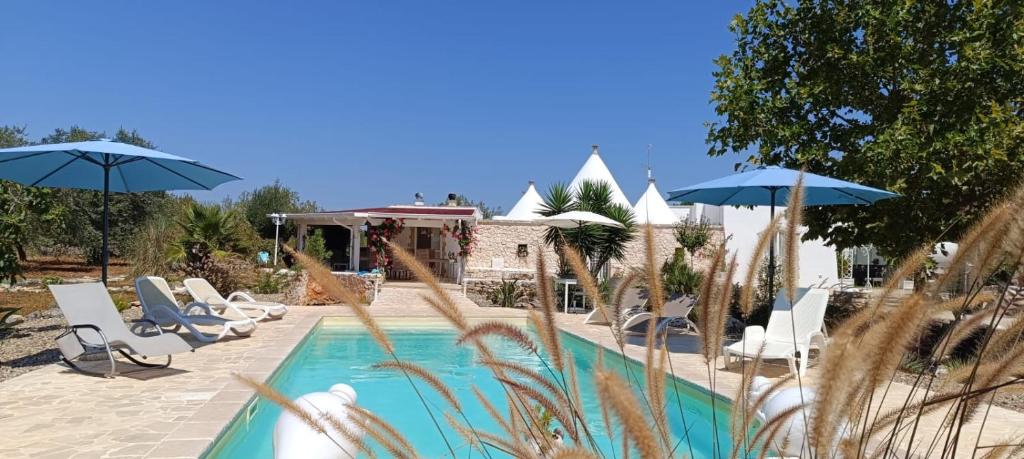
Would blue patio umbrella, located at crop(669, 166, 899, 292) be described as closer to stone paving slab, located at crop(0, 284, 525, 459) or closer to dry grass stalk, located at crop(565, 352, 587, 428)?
stone paving slab, located at crop(0, 284, 525, 459)

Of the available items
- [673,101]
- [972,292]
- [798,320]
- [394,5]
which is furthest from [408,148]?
[972,292]

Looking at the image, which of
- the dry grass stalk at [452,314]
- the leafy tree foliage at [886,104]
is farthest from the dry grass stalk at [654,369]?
the leafy tree foliage at [886,104]

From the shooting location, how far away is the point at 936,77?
8883mm

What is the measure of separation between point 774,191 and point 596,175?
673 inches

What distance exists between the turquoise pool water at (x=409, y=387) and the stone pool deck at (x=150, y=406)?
223 mm

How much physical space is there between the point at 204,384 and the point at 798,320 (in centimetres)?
661

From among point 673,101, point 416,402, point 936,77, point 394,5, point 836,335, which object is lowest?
point 416,402

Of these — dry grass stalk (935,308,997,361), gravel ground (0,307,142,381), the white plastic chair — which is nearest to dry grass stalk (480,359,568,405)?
dry grass stalk (935,308,997,361)

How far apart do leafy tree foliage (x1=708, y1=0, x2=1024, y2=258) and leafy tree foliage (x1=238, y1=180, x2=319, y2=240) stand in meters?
25.6

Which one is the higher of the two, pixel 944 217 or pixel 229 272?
pixel 944 217

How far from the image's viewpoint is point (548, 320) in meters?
1.40

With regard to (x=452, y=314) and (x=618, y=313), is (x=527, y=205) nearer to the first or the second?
(x=618, y=313)

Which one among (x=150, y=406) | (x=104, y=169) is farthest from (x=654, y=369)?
(x=104, y=169)

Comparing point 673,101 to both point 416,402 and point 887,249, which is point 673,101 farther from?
point 416,402
